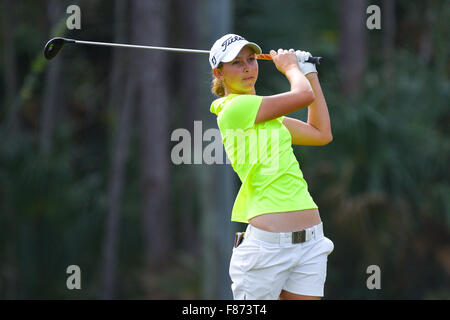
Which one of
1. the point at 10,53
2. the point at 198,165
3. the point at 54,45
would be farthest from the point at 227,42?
the point at 10,53

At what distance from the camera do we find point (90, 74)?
51.6 feet

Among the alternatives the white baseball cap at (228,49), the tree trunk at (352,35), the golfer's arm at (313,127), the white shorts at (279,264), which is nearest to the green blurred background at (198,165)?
the tree trunk at (352,35)

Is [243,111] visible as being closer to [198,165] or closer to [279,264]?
[279,264]

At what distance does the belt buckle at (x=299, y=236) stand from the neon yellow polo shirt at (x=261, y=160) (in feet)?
0.40

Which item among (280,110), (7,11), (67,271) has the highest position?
(7,11)

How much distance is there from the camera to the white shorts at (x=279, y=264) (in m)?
3.30

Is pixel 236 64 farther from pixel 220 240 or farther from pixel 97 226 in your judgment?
pixel 97 226

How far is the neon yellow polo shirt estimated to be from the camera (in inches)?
131

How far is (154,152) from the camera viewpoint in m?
12.3

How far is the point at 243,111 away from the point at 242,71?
10.8 inches

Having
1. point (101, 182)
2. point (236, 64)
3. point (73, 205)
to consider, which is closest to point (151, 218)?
point (101, 182)

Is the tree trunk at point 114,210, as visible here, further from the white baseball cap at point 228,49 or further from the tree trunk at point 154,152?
the white baseball cap at point 228,49

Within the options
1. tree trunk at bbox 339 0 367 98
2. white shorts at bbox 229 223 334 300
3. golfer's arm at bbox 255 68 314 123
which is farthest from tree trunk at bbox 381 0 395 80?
white shorts at bbox 229 223 334 300

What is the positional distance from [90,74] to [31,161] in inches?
261
